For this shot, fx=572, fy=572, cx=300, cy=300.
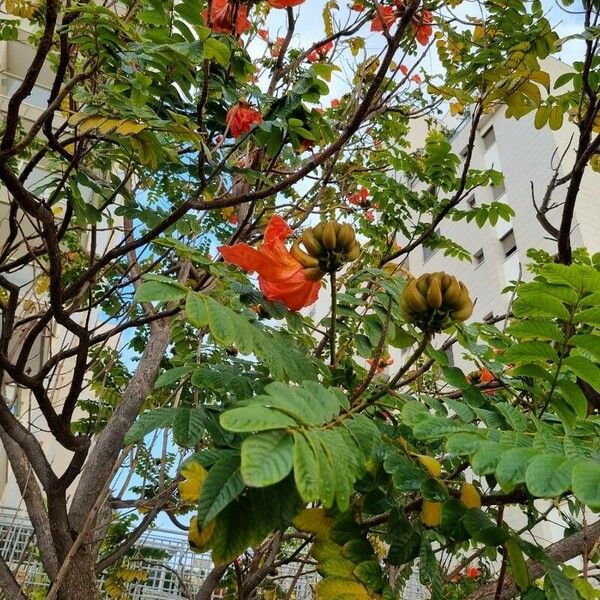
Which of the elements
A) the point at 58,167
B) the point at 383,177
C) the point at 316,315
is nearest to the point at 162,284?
the point at 58,167

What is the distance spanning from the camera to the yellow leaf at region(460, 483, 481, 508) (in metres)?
1.05

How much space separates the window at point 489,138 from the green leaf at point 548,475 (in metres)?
11.6

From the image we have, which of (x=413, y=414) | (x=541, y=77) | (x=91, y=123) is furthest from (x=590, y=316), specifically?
(x=541, y=77)

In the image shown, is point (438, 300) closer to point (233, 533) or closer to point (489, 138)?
point (233, 533)

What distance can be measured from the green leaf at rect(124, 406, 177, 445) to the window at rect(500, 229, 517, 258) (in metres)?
9.40

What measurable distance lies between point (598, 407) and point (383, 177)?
1468mm

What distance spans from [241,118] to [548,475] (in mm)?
1631

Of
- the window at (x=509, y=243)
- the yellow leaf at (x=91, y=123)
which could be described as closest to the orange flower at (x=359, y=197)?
the yellow leaf at (x=91, y=123)

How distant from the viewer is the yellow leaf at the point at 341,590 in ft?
3.11

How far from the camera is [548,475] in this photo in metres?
0.69

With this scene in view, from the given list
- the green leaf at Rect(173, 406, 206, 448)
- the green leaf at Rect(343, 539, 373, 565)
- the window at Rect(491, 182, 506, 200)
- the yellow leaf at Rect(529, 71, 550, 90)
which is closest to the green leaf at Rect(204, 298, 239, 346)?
the green leaf at Rect(173, 406, 206, 448)

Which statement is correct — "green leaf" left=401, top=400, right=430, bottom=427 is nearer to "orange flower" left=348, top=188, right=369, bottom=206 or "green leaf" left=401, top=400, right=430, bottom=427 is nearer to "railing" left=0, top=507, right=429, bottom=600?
"railing" left=0, top=507, right=429, bottom=600

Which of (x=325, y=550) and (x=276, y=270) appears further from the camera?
(x=276, y=270)

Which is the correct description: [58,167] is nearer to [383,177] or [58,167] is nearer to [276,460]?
[383,177]
